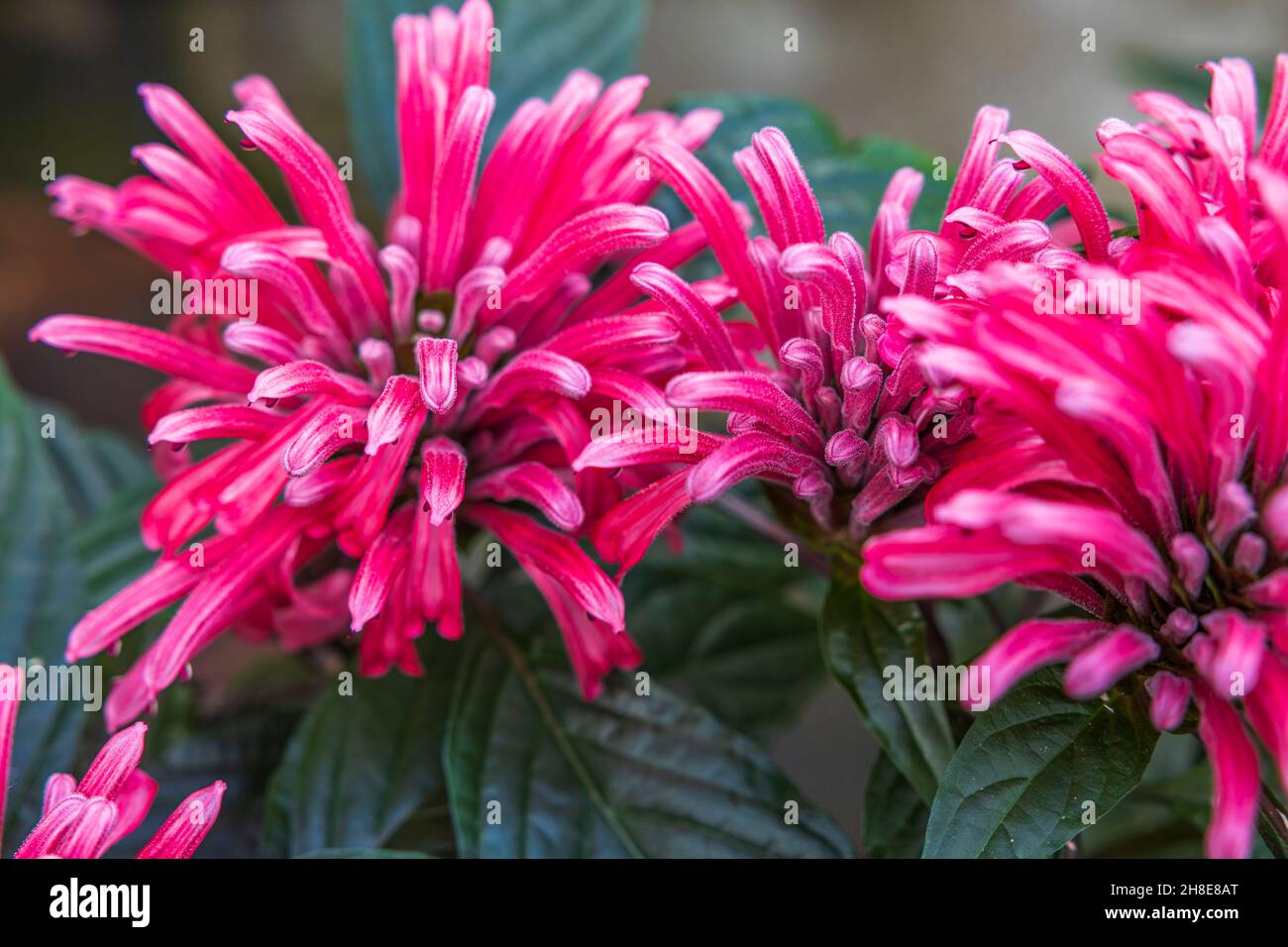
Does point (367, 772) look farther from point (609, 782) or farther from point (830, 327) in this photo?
point (830, 327)

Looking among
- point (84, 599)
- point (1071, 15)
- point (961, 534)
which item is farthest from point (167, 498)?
point (1071, 15)

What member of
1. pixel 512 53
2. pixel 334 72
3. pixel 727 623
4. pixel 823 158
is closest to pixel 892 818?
pixel 727 623

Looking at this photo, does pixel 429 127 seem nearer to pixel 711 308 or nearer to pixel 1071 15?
pixel 711 308

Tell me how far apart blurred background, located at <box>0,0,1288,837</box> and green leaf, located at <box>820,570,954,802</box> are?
669 millimetres

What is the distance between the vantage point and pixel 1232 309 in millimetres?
288

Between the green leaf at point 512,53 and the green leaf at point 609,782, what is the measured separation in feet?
0.99

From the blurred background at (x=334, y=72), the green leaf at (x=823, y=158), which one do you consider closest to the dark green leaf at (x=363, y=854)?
the green leaf at (x=823, y=158)

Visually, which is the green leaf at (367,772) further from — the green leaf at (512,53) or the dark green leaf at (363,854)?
the green leaf at (512,53)

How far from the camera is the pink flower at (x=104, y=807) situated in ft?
1.16

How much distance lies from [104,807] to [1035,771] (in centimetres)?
30

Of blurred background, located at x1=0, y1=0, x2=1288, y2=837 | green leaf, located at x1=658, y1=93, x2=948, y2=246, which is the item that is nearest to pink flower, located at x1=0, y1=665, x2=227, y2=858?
green leaf, located at x1=658, y1=93, x2=948, y2=246

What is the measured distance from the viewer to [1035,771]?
0.33 m

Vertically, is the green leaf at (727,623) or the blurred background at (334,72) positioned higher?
the blurred background at (334,72)
